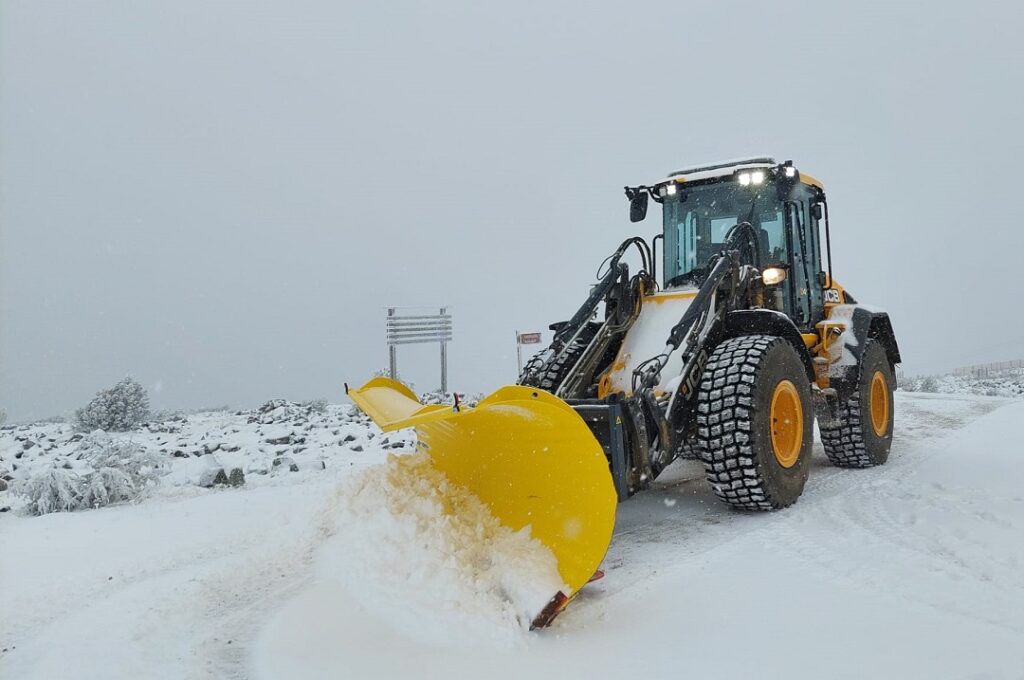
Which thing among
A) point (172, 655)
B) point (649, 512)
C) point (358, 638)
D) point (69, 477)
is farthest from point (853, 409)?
point (69, 477)

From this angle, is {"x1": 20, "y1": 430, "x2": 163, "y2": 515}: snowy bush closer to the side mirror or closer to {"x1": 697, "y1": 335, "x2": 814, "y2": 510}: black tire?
{"x1": 697, "y1": 335, "x2": 814, "y2": 510}: black tire

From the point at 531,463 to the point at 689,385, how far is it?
60.9 inches

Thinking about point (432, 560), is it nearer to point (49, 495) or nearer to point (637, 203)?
point (49, 495)

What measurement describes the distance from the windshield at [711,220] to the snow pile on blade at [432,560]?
138 inches

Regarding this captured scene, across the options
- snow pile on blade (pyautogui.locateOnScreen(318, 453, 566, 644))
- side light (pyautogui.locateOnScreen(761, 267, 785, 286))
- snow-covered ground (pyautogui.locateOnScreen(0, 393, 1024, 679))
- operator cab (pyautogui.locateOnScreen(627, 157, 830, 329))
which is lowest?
snow-covered ground (pyautogui.locateOnScreen(0, 393, 1024, 679))

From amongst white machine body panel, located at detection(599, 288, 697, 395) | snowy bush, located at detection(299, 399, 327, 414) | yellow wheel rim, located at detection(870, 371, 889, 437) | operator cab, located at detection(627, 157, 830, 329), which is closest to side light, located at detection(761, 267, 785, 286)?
operator cab, located at detection(627, 157, 830, 329)

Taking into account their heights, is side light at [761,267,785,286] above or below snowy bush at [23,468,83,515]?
above

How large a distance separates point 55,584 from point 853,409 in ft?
20.2

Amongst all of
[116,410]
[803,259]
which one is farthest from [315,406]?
[803,259]

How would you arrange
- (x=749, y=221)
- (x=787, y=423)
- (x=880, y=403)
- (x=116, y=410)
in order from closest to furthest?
(x=787, y=423) → (x=749, y=221) → (x=880, y=403) → (x=116, y=410)

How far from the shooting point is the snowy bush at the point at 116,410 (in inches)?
407

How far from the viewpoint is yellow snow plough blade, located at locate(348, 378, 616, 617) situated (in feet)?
9.89

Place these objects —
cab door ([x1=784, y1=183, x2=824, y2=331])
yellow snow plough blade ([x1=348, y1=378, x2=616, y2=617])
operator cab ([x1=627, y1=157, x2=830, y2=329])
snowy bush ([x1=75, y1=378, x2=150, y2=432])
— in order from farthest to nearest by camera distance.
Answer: snowy bush ([x1=75, y1=378, x2=150, y2=432])
cab door ([x1=784, y1=183, x2=824, y2=331])
operator cab ([x1=627, y1=157, x2=830, y2=329])
yellow snow plough blade ([x1=348, y1=378, x2=616, y2=617])

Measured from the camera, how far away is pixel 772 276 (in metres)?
5.62
